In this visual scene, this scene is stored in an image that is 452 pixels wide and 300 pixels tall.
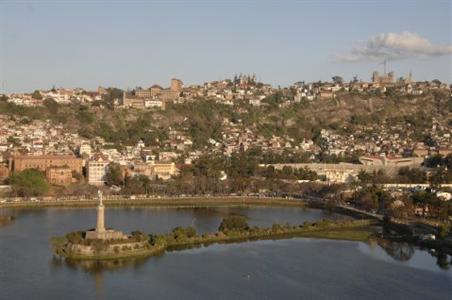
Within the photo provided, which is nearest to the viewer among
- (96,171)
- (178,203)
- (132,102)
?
(178,203)

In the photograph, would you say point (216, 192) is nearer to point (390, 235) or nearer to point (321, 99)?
point (390, 235)

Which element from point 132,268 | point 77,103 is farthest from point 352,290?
point 77,103

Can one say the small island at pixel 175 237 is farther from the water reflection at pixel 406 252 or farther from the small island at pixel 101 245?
the water reflection at pixel 406 252

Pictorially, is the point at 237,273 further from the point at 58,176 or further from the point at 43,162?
the point at 43,162

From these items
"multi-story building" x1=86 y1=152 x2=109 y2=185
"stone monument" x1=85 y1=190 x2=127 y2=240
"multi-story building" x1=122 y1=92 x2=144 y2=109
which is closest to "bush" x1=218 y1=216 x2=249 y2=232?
"stone monument" x1=85 y1=190 x2=127 y2=240

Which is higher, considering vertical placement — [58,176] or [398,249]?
[58,176]

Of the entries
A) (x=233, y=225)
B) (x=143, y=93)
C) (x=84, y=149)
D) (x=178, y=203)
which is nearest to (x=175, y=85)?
(x=143, y=93)
